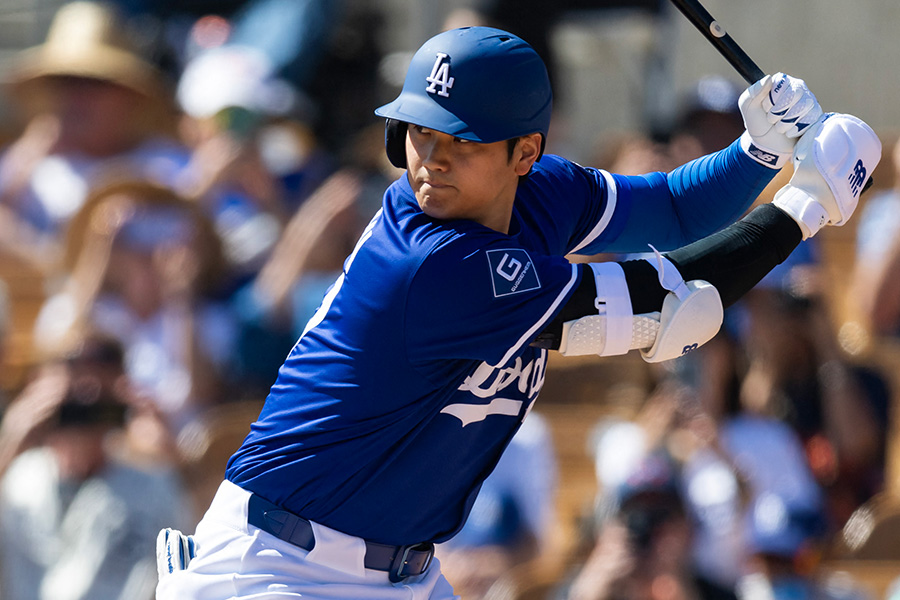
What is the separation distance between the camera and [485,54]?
2.31 metres

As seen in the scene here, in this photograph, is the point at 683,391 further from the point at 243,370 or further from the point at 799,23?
the point at 799,23

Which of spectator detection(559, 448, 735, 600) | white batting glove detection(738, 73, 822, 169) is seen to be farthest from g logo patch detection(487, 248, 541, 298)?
spectator detection(559, 448, 735, 600)

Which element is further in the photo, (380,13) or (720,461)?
(380,13)

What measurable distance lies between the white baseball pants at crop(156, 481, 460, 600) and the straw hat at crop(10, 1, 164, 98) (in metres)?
3.86

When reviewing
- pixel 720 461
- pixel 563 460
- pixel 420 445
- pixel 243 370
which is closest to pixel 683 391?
pixel 720 461

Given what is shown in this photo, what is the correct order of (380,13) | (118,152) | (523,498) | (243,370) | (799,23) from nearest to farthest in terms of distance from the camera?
(523,498) < (243,370) < (118,152) < (799,23) < (380,13)

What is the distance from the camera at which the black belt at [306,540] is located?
2426mm

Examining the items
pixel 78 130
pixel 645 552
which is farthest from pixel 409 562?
pixel 78 130

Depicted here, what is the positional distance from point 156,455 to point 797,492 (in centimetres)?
241

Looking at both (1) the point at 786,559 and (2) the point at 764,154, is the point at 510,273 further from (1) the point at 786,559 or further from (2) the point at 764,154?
(1) the point at 786,559

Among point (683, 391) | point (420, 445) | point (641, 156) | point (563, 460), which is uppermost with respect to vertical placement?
point (420, 445)

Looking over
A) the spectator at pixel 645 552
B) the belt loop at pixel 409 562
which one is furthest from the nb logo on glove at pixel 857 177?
the spectator at pixel 645 552

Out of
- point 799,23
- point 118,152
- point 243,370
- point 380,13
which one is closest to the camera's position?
point 243,370

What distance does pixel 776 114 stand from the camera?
2613mm
